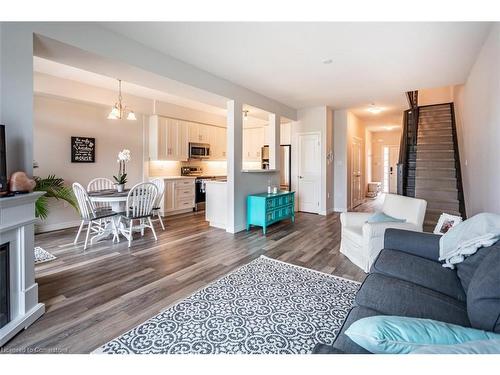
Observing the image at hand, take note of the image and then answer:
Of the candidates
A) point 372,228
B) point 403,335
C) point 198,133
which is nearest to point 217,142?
point 198,133

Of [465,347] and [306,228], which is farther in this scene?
[306,228]

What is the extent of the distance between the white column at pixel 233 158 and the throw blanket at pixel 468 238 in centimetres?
320

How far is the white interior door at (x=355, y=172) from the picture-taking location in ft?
25.2

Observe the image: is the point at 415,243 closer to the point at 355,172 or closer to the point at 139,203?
the point at 139,203

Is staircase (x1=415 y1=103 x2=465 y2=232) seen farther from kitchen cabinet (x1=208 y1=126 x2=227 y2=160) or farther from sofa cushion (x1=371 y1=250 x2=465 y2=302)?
kitchen cabinet (x1=208 y1=126 x2=227 y2=160)

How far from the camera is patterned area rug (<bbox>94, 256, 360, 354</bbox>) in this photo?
1719mm

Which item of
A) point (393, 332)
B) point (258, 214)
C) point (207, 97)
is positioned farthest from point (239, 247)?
point (393, 332)

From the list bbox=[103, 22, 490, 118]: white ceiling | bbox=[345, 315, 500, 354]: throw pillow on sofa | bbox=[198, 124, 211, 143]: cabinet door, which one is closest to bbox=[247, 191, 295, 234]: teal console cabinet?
bbox=[103, 22, 490, 118]: white ceiling

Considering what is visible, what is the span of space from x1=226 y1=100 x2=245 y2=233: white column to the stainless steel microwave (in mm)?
2613

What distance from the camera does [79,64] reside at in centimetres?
296
